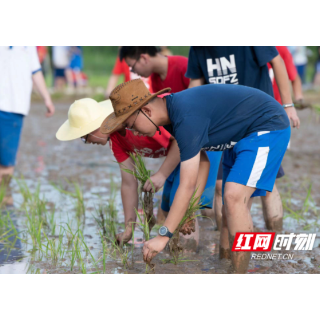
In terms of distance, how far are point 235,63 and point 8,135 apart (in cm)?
235

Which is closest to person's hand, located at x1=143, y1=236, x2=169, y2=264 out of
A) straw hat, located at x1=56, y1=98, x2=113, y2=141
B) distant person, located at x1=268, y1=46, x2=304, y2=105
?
straw hat, located at x1=56, y1=98, x2=113, y2=141

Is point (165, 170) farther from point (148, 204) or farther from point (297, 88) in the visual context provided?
point (297, 88)

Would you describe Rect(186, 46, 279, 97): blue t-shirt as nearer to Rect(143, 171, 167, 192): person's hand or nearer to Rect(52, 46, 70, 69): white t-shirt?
Rect(143, 171, 167, 192): person's hand

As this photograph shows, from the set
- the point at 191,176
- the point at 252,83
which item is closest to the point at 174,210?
the point at 191,176

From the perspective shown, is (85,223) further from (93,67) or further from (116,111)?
(93,67)

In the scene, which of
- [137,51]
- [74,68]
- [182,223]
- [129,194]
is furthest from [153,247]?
[74,68]

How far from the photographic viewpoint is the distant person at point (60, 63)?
48.3ft

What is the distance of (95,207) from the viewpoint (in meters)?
4.57

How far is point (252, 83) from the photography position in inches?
151

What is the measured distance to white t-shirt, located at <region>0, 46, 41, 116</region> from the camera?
15.8 feet

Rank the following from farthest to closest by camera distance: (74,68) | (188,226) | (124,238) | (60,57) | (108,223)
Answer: (74,68) < (60,57) < (108,223) < (124,238) < (188,226)

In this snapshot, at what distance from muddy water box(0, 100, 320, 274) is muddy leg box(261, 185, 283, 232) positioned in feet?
0.34
